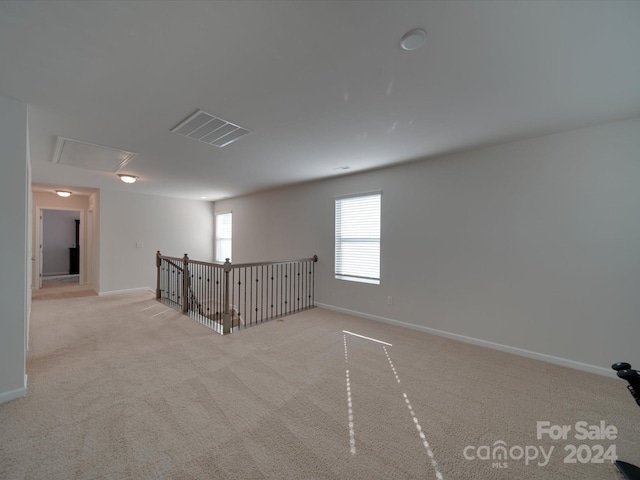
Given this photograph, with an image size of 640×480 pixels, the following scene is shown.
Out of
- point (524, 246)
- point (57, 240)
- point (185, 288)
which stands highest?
point (524, 246)

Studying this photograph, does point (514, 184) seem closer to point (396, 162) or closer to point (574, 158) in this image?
point (574, 158)

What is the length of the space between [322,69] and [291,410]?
2.58m

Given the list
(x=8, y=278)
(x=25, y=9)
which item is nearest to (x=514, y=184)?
(x=25, y=9)

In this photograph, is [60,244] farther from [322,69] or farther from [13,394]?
[322,69]

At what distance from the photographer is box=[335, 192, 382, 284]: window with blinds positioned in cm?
429

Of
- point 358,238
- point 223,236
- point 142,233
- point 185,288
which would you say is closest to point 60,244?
point 142,233

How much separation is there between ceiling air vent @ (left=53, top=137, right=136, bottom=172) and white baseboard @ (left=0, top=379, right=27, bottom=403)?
2647mm

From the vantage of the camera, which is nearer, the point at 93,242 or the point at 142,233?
the point at 93,242

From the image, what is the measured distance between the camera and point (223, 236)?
7723 millimetres

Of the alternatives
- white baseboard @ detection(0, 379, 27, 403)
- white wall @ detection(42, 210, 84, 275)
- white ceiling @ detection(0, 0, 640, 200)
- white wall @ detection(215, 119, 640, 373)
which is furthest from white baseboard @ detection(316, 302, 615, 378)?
white wall @ detection(42, 210, 84, 275)

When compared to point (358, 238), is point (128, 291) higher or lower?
lower

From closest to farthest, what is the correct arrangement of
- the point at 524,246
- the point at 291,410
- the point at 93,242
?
the point at 291,410, the point at 524,246, the point at 93,242

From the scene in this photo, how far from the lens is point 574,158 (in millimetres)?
2695

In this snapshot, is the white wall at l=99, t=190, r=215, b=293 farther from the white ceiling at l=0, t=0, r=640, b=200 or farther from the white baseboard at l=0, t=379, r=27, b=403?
the white baseboard at l=0, t=379, r=27, b=403
